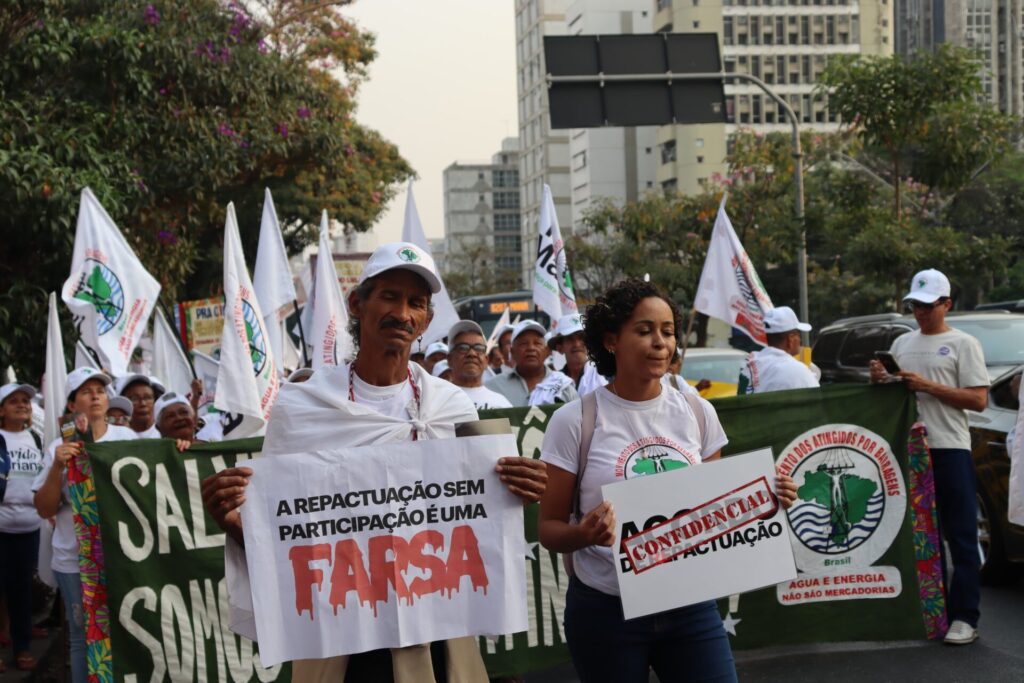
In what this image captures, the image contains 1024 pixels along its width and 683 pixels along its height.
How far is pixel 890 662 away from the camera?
675 centimetres

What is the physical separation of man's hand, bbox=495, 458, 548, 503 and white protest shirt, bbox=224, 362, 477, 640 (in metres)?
0.21

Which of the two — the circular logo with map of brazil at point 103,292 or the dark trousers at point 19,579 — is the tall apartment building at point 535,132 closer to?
the circular logo with map of brazil at point 103,292

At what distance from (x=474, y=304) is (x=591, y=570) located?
34.1m

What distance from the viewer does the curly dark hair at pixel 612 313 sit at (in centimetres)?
409

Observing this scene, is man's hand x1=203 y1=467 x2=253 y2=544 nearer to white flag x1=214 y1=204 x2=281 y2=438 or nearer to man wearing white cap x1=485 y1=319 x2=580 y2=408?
white flag x1=214 y1=204 x2=281 y2=438

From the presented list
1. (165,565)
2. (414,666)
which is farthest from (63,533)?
(414,666)

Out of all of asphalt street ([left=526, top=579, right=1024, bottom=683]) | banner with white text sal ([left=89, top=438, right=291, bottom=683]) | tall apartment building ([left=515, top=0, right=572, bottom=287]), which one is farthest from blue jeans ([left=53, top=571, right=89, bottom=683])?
tall apartment building ([left=515, top=0, right=572, bottom=287])

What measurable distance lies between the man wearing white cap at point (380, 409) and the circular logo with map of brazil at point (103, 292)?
6457mm

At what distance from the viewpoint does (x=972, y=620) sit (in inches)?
274

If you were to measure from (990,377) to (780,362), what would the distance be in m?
2.91

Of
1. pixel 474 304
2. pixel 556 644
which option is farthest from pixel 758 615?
pixel 474 304

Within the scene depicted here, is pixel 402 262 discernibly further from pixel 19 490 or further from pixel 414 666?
pixel 19 490

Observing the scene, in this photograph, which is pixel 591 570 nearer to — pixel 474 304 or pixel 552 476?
pixel 552 476

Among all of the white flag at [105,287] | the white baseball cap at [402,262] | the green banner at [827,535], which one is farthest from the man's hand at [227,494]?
the white flag at [105,287]
